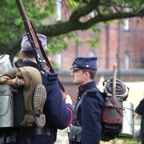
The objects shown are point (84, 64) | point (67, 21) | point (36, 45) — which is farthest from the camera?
point (67, 21)

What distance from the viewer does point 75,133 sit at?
5.56 meters

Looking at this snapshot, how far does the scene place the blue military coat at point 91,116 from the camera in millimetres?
5332

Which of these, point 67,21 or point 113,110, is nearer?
point 113,110

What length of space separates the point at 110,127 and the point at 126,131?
199 millimetres

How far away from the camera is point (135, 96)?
15430mm

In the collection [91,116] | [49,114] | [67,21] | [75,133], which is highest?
[67,21]

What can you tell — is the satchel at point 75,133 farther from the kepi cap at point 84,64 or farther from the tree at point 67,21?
the tree at point 67,21

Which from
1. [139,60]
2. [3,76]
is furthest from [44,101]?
[139,60]

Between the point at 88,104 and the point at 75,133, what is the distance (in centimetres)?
39

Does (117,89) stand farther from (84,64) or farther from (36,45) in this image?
(36,45)

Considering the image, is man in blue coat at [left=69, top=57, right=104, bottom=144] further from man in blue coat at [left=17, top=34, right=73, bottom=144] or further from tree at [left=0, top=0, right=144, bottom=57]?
tree at [left=0, top=0, right=144, bottom=57]

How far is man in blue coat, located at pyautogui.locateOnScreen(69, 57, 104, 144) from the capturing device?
17.5 ft

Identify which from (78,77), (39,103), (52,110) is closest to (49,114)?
(52,110)

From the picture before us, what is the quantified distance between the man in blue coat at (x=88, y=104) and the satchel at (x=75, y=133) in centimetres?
3
